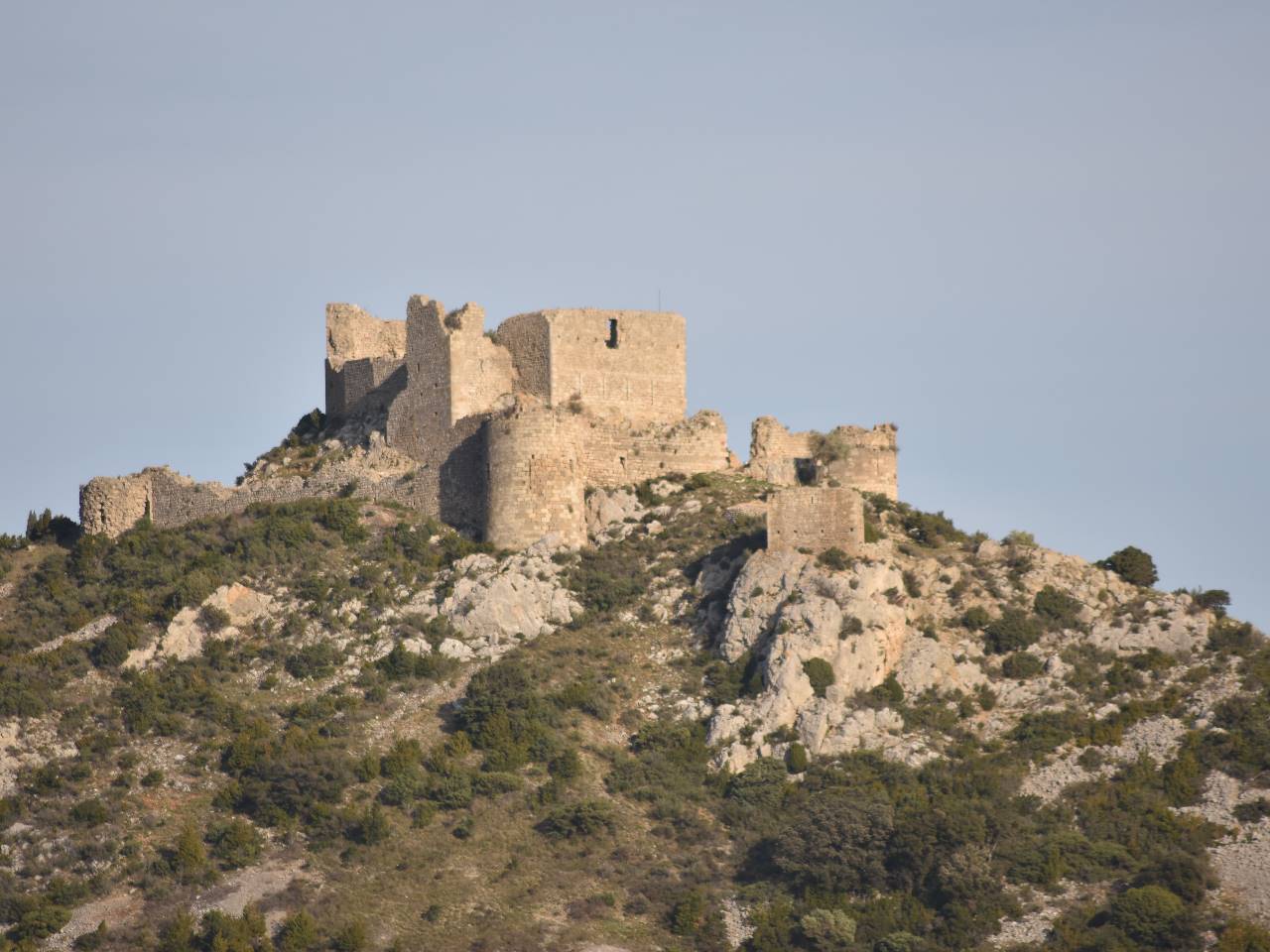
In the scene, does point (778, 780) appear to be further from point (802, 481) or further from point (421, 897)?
point (802, 481)

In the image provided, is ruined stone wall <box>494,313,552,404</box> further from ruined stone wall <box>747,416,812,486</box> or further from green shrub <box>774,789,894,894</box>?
green shrub <box>774,789,894,894</box>

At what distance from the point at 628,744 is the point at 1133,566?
17666 mm

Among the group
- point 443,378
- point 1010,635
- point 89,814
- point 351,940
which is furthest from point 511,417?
point 351,940

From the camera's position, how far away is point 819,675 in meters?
77.4

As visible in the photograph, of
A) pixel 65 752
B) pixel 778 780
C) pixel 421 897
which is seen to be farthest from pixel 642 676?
pixel 65 752

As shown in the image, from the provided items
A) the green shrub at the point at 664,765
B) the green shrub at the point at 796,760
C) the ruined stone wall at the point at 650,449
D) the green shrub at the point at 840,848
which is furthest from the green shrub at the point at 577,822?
the ruined stone wall at the point at 650,449

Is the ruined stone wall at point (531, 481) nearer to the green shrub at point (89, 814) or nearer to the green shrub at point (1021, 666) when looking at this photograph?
the green shrub at point (1021, 666)

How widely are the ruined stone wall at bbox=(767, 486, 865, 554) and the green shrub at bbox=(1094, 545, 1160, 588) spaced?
8.58 m

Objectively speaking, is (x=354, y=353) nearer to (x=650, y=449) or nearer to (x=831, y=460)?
(x=650, y=449)

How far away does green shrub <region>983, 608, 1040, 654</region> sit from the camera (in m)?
79.6

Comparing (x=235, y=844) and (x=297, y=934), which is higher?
(x=235, y=844)

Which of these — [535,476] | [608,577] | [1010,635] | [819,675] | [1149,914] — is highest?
[535,476]

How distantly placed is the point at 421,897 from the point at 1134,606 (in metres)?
23.6

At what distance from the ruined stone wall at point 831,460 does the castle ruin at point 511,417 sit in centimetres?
3
